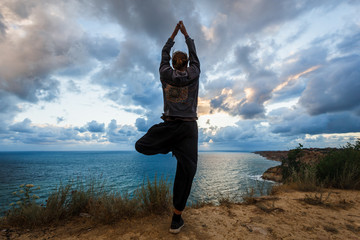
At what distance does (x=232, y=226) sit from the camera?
279 cm

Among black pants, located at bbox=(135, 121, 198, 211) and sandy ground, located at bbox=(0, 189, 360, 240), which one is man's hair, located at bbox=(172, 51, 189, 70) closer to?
black pants, located at bbox=(135, 121, 198, 211)

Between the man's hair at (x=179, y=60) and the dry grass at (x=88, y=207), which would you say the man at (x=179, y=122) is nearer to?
the man's hair at (x=179, y=60)

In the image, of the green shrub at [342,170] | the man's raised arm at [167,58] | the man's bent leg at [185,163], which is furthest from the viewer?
the green shrub at [342,170]

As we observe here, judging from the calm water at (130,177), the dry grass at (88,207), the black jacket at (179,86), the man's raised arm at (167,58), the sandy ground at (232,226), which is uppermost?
the man's raised arm at (167,58)

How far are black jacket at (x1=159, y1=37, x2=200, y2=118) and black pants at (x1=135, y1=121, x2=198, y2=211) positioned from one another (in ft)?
A: 0.54

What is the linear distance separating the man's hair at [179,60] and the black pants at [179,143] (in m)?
0.78

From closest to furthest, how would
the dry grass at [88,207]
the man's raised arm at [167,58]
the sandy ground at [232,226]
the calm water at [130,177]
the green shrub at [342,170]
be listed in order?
the man's raised arm at [167,58] < the sandy ground at [232,226] < the dry grass at [88,207] < the green shrub at [342,170] < the calm water at [130,177]

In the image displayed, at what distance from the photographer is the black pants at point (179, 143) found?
7.27ft

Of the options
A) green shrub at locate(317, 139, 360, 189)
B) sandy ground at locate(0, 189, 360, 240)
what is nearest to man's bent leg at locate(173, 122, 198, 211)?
sandy ground at locate(0, 189, 360, 240)

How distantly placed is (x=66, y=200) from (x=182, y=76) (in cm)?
327

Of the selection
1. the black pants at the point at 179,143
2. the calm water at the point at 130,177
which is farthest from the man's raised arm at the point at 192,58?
the calm water at the point at 130,177

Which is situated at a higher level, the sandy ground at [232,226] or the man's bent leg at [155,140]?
the man's bent leg at [155,140]

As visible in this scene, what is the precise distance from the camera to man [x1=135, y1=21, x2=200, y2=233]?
7.22ft

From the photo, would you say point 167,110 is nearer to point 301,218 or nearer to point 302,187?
point 301,218
